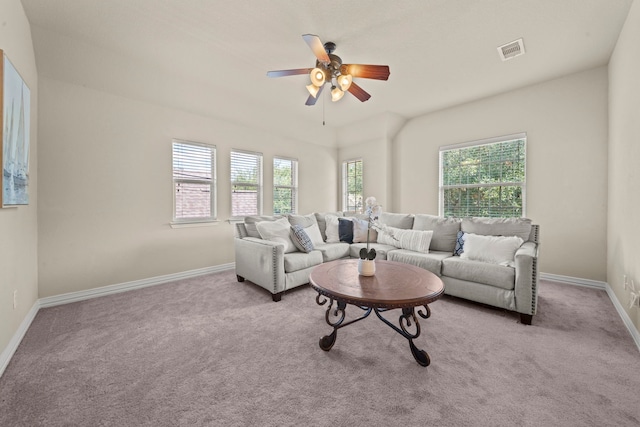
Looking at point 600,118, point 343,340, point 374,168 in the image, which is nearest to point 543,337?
point 343,340

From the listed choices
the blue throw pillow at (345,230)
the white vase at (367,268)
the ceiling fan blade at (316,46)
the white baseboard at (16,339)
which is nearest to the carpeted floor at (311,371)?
the white baseboard at (16,339)

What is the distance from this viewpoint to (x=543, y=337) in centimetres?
207

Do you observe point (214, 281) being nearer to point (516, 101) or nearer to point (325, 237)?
point (325, 237)

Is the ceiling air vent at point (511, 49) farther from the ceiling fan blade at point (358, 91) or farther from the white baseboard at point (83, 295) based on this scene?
the white baseboard at point (83, 295)

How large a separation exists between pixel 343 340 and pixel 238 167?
3.46 meters

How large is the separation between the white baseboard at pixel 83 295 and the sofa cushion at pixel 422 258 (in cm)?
276

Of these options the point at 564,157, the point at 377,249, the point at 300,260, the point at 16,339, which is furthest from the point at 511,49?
the point at 16,339

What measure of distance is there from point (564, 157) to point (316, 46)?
3.77 metres

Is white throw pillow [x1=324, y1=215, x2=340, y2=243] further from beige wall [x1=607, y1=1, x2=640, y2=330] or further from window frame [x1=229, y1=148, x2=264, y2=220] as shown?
beige wall [x1=607, y1=1, x2=640, y2=330]

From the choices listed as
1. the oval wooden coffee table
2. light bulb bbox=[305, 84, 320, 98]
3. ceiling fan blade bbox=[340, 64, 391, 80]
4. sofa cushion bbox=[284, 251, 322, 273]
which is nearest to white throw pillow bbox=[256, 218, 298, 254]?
sofa cushion bbox=[284, 251, 322, 273]

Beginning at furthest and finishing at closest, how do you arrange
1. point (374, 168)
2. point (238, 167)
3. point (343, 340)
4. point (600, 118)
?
point (374, 168) → point (238, 167) → point (600, 118) → point (343, 340)

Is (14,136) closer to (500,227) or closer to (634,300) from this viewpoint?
(500,227)

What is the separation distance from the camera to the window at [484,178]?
3951 millimetres

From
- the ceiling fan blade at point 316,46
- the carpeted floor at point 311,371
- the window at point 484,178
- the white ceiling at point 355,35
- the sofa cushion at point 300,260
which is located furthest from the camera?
the window at point 484,178
